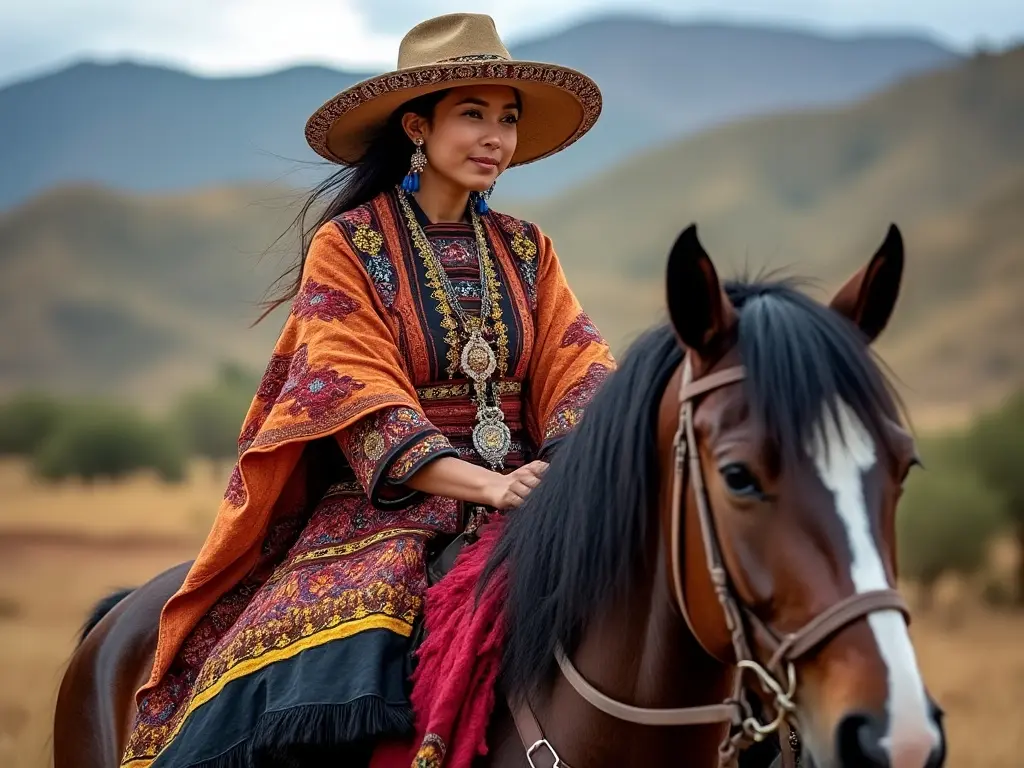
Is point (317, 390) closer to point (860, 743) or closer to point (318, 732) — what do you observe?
point (318, 732)

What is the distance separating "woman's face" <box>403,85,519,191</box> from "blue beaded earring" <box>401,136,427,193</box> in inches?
0.7

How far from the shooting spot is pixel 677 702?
239cm

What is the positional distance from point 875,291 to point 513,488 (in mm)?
949

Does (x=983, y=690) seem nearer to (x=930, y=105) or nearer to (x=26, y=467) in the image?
(x=26, y=467)

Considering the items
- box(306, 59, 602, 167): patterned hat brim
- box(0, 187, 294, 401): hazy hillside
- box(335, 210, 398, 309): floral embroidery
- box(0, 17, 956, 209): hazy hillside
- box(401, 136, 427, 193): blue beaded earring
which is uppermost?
box(0, 17, 956, 209): hazy hillside

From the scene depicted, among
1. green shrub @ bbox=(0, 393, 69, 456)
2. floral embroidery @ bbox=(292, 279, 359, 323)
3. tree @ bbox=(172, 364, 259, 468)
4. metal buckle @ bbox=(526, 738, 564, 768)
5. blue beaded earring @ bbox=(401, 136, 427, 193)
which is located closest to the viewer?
metal buckle @ bbox=(526, 738, 564, 768)

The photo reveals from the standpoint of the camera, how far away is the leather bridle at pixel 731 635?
1910 mm

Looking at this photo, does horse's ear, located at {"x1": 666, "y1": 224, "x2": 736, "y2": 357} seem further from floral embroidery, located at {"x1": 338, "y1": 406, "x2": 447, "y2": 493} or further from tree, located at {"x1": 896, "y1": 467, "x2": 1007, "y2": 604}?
tree, located at {"x1": 896, "y1": 467, "x2": 1007, "y2": 604}

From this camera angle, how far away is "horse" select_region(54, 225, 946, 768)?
1.91 meters

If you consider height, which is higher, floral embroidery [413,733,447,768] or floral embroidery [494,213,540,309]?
floral embroidery [494,213,540,309]

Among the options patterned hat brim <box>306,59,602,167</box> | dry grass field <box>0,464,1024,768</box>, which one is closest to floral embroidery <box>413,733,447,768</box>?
patterned hat brim <box>306,59,602,167</box>

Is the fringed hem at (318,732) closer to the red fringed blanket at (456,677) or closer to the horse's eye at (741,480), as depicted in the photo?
the red fringed blanket at (456,677)

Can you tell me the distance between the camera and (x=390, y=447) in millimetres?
2928

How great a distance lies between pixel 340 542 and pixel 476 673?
62 cm
